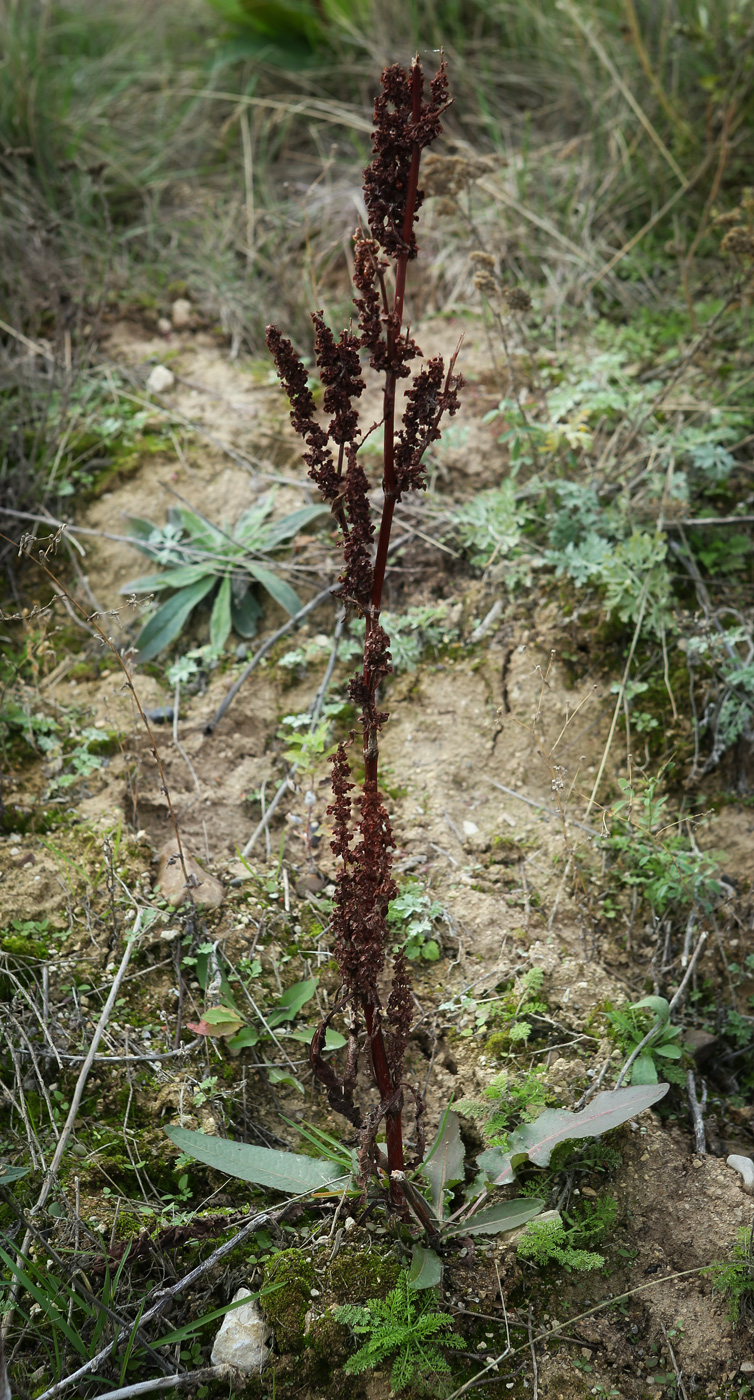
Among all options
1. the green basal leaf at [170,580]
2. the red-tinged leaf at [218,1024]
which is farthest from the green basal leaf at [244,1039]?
the green basal leaf at [170,580]

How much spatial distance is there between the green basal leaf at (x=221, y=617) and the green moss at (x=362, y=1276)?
1754mm

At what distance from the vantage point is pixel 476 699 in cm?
277

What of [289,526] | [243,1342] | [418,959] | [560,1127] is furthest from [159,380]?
[243,1342]

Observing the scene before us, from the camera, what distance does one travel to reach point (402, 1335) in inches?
61.3

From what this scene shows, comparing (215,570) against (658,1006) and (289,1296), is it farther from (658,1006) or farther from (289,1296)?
(289,1296)

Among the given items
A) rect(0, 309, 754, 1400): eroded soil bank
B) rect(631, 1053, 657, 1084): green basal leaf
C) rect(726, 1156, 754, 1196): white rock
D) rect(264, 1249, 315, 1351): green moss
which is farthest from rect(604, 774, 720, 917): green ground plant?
rect(264, 1249, 315, 1351): green moss

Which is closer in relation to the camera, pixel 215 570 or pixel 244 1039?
pixel 244 1039

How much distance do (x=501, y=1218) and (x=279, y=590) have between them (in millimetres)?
1902

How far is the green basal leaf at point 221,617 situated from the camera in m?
2.90

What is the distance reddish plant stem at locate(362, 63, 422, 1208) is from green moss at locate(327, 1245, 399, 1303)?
0.13 meters

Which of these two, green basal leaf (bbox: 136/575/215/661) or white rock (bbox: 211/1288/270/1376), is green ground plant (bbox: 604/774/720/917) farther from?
green basal leaf (bbox: 136/575/215/661)

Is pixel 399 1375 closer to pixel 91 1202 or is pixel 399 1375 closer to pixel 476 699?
pixel 91 1202

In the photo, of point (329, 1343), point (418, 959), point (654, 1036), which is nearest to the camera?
point (329, 1343)

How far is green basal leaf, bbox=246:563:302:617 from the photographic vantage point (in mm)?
2930
